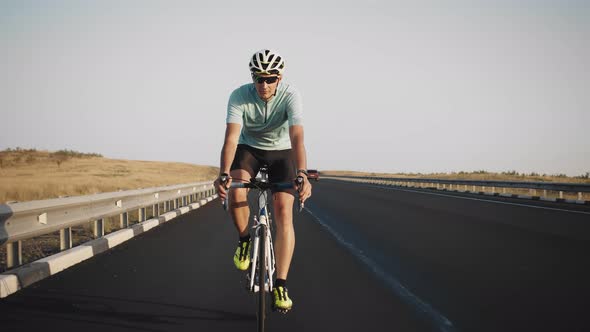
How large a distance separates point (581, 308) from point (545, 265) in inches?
113

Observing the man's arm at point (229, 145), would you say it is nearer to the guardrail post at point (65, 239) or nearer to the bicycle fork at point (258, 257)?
the bicycle fork at point (258, 257)

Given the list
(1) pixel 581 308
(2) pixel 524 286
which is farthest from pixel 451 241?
(1) pixel 581 308

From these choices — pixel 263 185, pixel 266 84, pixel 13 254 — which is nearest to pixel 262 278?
pixel 263 185

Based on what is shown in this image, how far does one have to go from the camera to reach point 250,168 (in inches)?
231

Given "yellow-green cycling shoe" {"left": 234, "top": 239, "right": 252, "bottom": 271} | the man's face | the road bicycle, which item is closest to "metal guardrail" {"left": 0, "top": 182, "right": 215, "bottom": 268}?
"yellow-green cycling shoe" {"left": 234, "top": 239, "right": 252, "bottom": 271}

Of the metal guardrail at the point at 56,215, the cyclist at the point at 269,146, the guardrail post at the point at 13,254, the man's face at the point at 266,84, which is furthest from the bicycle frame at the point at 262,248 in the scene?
the guardrail post at the point at 13,254

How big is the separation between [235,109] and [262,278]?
1.56m

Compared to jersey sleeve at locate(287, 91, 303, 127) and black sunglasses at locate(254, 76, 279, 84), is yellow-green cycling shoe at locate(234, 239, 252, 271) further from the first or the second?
black sunglasses at locate(254, 76, 279, 84)

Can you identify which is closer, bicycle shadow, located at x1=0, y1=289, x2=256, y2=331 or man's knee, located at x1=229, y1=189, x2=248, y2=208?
bicycle shadow, located at x1=0, y1=289, x2=256, y2=331

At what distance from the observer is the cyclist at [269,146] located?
5203 millimetres

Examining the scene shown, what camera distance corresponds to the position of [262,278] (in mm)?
4910

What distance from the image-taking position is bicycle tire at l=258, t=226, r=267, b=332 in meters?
4.62

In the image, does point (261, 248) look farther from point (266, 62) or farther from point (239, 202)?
point (266, 62)

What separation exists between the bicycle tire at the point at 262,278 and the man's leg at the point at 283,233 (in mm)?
324
